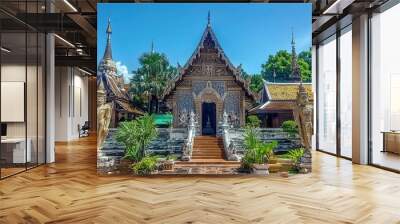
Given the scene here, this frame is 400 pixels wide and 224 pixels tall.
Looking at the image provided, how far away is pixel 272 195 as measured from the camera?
519 centimetres

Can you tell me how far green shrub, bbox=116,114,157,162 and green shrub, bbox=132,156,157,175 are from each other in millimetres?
126

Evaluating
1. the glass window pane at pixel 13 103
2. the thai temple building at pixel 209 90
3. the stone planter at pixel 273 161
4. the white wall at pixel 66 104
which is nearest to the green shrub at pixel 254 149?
the stone planter at pixel 273 161

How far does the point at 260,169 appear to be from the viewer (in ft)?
22.3

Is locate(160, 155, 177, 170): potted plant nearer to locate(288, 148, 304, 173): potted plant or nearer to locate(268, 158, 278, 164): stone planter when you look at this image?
locate(268, 158, 278, 164): stone planter

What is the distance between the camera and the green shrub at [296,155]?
22.4 ft

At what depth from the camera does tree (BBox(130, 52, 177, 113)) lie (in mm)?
6809

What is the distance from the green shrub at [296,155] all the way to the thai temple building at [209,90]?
1.02 meters

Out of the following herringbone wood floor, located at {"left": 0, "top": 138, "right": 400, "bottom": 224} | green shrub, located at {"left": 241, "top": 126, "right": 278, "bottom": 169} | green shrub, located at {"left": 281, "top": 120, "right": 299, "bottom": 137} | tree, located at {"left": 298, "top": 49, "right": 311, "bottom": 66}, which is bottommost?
herringbone wood floor, located at {"left": 0, "top": 138, "right": 400, "bottom": 224}

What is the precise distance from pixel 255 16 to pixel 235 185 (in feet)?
9.92

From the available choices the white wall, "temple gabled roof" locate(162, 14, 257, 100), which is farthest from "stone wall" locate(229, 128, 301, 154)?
the white wall

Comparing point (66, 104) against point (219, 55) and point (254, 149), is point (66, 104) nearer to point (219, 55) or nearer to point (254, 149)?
point (219, 55)

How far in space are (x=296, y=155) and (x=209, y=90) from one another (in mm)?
1948

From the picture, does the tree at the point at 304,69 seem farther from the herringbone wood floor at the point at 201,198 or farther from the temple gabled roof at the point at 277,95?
the herringbone wood floor at the point at 201,198

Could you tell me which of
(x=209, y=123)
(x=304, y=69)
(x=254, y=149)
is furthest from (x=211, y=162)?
(x=304, y=69)
